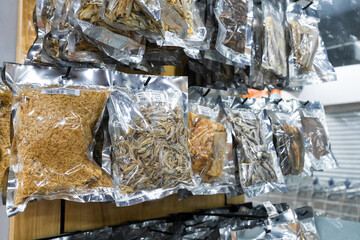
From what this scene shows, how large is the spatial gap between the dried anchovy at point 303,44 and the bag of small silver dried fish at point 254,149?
29 cm

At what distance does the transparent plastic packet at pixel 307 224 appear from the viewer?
1.64 metres

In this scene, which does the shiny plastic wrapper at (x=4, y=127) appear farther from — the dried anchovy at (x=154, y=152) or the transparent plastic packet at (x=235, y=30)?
the transparent plastic packet at (x=235, y=30)

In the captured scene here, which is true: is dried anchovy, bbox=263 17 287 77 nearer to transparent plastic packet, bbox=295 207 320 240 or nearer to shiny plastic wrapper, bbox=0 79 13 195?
transparent plastic packet, bbox=295 207 320 240

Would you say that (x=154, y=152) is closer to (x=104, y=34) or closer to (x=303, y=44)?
(x=104, y=34)

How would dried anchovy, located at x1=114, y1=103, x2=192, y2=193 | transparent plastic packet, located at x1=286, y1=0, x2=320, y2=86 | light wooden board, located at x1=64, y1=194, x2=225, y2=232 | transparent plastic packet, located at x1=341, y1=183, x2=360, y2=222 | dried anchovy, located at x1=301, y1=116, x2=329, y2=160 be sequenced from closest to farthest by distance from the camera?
dried anchovy, located at x1=114, y1=103, x2=192, y2=193
light wooden board, located at x1=64, y1=194, x2=225, y2=232
transparent plastic packet, located at x1=286, y1=0, x2=320, y2=86
dried anchovy, located at x1=301, y1=116, x2=329, y2=160
transparent plastic packet, located at x1=341, y1=183, x2=360, y2=222

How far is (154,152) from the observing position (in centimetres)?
103

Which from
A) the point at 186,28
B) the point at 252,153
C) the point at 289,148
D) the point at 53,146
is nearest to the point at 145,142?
the point at 53,146

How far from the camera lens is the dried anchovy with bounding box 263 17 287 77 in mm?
1479

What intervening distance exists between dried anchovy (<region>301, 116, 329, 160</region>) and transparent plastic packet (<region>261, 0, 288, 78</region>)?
30cm

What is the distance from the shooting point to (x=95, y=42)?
1.01 meters

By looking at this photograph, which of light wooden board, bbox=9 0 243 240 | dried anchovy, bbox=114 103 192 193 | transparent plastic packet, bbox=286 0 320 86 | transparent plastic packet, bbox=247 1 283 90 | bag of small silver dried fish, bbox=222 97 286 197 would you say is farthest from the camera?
transparent plastic packet, bbox=286 0 320 86

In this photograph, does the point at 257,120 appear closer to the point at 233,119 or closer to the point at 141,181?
the point at 233,119

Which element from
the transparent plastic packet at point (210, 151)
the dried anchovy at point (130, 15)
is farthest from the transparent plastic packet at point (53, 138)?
the transparent plastic packet at point (210, 151)

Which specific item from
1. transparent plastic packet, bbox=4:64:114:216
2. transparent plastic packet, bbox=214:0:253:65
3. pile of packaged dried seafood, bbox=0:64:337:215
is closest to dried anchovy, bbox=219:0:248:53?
transparent plastic packet, bbox=214:0:253:65
